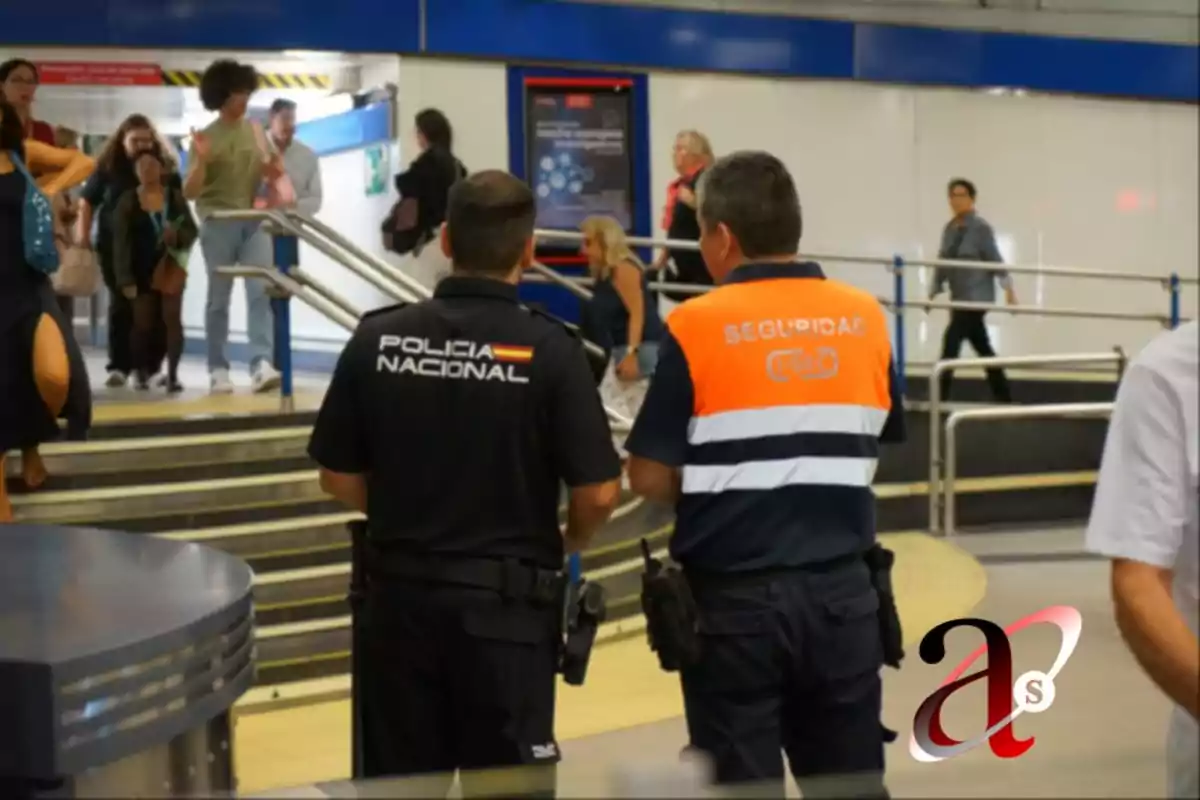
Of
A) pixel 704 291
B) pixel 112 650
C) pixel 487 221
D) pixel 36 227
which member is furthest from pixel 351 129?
pixel 112 650

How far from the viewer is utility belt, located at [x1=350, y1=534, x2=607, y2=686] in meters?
2.52

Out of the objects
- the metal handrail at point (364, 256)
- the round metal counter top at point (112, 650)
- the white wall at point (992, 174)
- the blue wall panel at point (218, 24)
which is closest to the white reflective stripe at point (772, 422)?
the round metal counter top at point (112, 650)

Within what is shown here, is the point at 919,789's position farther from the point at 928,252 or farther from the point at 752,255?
the point at 928,252

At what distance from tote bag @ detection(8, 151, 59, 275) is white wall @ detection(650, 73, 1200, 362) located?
621cm

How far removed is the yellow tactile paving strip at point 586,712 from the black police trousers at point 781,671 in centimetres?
134

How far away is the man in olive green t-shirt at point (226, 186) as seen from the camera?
7.55 metres

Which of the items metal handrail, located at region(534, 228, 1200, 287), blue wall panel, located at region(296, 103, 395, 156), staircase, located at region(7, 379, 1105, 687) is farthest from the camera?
blue wall panel, located at region(296, 103, 395, 156)

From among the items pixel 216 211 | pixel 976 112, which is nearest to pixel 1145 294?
pixel 976 112

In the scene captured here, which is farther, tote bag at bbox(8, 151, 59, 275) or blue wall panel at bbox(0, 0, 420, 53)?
blue wall panel at bbox(0, 0, 420, 53)

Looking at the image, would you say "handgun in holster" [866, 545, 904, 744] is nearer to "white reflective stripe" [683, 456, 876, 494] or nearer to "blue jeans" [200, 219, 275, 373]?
"white reflective stripe" [683, 456, 876, 494]

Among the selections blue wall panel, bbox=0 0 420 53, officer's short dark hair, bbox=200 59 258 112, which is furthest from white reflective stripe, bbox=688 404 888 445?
blue wall panel, bbox=0 0 420 53

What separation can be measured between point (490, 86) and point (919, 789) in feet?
27.5

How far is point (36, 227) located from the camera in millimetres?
4363

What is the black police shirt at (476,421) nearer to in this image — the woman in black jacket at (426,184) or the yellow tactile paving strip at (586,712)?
the yellow tactile paving strip at (586,712)
